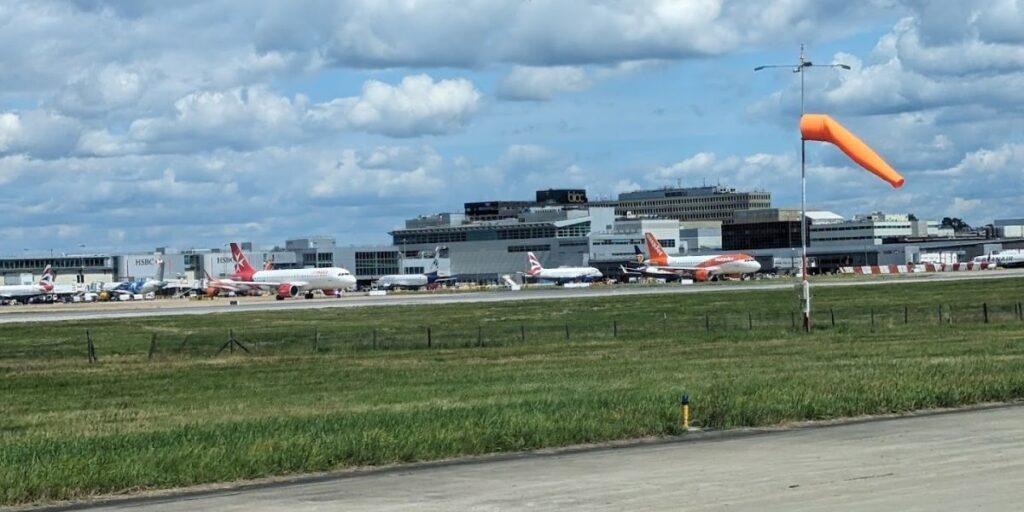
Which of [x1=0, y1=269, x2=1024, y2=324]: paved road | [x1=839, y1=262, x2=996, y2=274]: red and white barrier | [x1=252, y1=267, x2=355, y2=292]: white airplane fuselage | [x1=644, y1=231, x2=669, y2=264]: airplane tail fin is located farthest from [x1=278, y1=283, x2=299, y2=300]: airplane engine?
[x1=839, y1=262, x2=996, y2=274]: red and white barrier

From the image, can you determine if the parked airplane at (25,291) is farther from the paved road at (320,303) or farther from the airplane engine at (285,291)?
the airplane engine at (285,291)

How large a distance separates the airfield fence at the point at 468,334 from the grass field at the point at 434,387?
0.26m

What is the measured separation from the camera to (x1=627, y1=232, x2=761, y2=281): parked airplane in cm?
17738

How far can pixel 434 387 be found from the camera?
3825 cm

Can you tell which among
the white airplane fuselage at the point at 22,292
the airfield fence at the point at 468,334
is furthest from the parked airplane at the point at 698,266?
the airfield fence at the point at 468,334

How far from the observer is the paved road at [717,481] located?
59.3ft

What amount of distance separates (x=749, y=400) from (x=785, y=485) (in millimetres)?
10251

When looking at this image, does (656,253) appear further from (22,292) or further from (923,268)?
(22,292)

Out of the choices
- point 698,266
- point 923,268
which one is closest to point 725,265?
point 698,266

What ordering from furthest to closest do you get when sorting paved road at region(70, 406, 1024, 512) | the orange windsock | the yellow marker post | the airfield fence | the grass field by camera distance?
the airfield fence, the orange windsock, the yellow marker post, the grass field, paved road at region(70, 406, 1024, 512)

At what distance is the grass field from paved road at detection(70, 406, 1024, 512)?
162 cm

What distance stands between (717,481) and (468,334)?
46583 mm

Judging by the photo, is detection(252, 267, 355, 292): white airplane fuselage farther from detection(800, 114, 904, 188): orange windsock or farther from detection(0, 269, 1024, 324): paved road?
detection(800, 114, 904, 188): orange windsock

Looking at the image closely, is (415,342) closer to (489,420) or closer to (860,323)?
(860,323)
